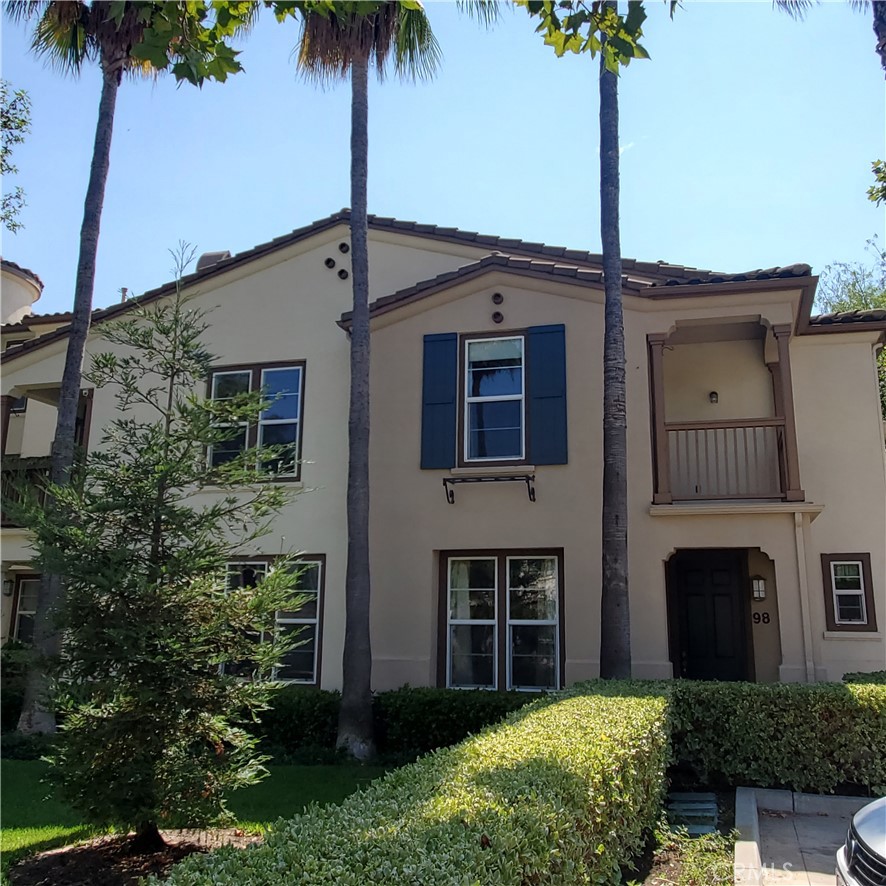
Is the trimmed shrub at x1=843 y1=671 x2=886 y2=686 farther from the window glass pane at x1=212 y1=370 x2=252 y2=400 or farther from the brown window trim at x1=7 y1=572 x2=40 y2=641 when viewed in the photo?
the brown window trim at x1=7 y1=572 x2=40 y2=641

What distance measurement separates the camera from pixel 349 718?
10.7 m

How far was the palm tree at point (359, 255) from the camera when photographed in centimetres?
1078

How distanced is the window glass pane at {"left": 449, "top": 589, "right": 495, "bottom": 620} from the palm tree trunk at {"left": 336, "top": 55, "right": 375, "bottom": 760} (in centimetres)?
154

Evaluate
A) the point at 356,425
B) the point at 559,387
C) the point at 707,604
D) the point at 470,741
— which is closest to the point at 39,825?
the point at 470,741

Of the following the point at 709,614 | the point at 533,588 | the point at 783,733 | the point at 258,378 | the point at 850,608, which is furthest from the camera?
the point at 258,378

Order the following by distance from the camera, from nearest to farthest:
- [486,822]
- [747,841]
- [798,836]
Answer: [486,822]
[747,841]
[798,836]

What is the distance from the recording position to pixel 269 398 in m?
13.6

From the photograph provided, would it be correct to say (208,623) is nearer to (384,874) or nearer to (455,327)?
(384,874)

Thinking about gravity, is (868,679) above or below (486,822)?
above

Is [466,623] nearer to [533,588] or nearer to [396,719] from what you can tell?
[533,588]

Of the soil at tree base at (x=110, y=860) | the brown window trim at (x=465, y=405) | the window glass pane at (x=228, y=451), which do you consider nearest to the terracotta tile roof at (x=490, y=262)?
the brown window trim at (x=465, y=405)

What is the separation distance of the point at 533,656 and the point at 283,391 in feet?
19.8

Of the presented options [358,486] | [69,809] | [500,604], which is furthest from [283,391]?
[69,809]

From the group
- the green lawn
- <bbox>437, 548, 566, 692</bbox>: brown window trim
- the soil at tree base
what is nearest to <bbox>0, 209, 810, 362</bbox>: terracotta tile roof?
<bbox>437, 548, 566, 692</bbox>: brown window trim
